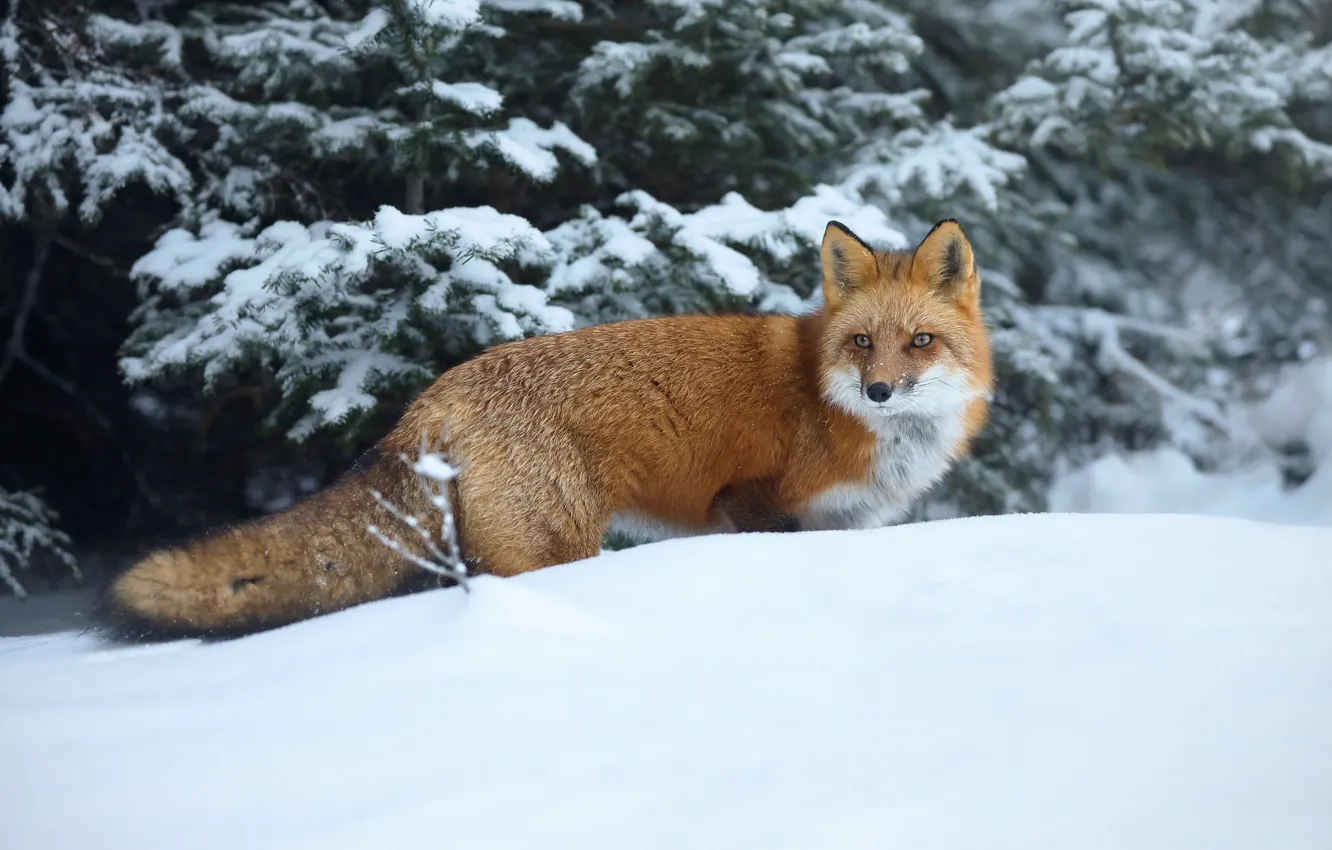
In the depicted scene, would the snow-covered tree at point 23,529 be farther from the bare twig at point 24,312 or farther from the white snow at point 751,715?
the white snow at point 751,715

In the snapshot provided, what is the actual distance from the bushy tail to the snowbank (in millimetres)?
5507

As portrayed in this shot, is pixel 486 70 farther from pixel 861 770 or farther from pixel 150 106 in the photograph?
pixel 861 770

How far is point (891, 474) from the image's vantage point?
3840 millimetres

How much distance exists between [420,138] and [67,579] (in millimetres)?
4036

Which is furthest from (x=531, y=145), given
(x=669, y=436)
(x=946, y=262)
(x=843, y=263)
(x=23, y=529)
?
(x=23, y=529)

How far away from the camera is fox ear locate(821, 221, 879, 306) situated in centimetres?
389

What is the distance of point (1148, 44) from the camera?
18.9 feet

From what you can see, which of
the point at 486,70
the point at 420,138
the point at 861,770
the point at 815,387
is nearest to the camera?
the point at 861,770

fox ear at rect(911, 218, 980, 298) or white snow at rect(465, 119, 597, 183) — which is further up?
white snow at rect(465, 119, 597, 183)

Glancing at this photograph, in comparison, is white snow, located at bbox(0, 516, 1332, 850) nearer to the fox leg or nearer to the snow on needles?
the fox leg

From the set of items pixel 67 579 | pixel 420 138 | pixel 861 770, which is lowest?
pixel 67 579

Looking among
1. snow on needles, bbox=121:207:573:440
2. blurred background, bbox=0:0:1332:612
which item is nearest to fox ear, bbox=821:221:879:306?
blurred background, bbox=0:0:1332:612

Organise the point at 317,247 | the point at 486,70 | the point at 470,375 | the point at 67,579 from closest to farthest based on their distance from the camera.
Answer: the point at 470,375
the point at 317,247
the point at 486,70
the point at 67,579

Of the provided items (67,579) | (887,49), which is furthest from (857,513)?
(67,579)
